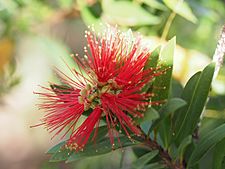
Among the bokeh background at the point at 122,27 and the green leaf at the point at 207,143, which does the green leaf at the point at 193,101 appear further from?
the bokeh background at the point at 122,27

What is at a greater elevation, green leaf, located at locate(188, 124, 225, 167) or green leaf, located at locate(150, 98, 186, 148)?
green leaf, located at locate(150, 98, 186, 148)

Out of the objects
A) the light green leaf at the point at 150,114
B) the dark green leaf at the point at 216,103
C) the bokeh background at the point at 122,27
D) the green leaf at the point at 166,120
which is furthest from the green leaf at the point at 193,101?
the dark green leaf at the point at 216,103

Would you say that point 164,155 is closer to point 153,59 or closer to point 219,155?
point 219,155

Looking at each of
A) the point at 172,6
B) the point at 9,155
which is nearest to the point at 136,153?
the point at 172,6

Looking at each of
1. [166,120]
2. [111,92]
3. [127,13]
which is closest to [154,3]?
[127,13]

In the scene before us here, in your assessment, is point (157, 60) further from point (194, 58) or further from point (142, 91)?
point (194, 58)

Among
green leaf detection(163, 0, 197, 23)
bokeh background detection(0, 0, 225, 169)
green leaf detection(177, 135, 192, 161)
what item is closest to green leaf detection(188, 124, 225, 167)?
green leaf detection(177, 135, 192, 161)

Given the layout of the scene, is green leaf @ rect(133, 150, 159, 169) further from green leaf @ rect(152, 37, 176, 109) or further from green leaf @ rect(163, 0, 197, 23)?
green leaf @ rect(163, 0, 197, 23)
